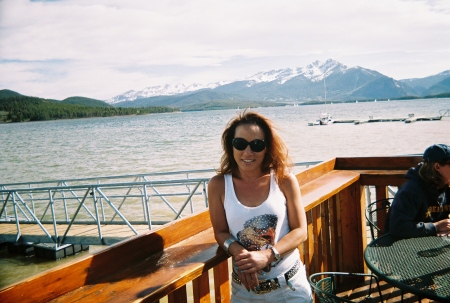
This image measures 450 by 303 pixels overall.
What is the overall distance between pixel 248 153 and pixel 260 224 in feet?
1.15

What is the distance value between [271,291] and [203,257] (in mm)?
A: 345

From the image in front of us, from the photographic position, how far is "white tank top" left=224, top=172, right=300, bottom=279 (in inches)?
72.4

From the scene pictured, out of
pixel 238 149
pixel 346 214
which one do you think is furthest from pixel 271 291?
pixel 346 214

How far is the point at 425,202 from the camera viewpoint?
2.43 metres

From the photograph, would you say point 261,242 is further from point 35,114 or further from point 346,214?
point 35,114

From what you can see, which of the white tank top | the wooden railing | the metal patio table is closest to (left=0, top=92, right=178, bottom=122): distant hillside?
the wooden railing

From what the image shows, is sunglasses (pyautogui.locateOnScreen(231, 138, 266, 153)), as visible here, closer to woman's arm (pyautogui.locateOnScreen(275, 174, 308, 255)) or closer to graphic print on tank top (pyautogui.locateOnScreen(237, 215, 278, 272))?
woman's arm (pyautogui.locateOnScreen(275, 174, 308, 255))

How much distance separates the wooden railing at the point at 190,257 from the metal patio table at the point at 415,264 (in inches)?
20.8

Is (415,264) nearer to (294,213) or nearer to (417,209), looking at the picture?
(417,209)

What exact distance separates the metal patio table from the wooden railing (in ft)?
1.73

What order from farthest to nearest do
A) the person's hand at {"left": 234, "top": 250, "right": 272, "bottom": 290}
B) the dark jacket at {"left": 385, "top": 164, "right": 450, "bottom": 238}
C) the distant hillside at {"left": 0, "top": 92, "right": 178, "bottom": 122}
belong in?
the distant hillside at {"left": 0, "top": 92, "right": 178, "bottom": 122}
the dark jacket at {"left": 385, "top": 164, "right": 450, "bottom": 238}
the person's hand at {"left": 234, "top": 250, "right": 272, "bottom": 290}

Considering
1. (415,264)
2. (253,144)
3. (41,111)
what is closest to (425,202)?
(415,264)

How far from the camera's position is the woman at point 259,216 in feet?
5.90

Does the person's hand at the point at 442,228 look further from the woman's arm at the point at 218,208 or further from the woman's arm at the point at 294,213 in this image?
the woman's arm at the point at 218,208
